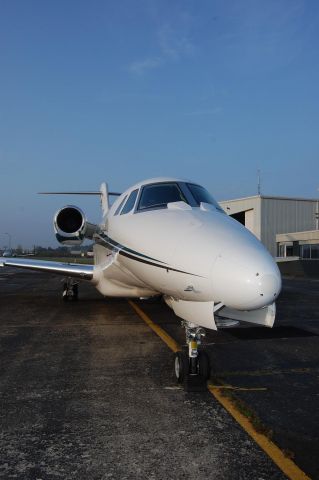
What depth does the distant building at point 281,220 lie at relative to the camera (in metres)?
36.8

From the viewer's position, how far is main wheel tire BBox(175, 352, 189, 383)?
16.7 ft

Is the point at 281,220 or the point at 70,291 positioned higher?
the point at 281,220

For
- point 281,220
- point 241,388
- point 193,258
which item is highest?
point 281,220

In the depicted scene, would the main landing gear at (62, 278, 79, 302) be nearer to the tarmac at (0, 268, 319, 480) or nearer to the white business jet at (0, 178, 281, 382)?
the tarmac at (0, 268, 319, 480)

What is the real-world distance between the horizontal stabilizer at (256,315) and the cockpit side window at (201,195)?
1725 mm

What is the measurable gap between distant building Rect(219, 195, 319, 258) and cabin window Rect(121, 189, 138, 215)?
29.3m

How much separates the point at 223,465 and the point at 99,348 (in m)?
4.31

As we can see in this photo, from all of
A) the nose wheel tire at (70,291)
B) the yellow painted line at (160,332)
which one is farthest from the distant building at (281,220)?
the yellow painted line at (160,332)

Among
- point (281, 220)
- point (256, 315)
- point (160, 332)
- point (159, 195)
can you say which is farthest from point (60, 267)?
point (281, 220)

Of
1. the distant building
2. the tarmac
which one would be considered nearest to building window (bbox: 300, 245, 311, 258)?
the distant building

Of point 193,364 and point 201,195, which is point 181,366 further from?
point 201,195

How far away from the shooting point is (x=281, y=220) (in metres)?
37.7

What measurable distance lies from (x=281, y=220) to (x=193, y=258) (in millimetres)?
34688

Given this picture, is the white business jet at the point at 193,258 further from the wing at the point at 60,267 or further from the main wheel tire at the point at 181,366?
the wing at the point at 60,267
